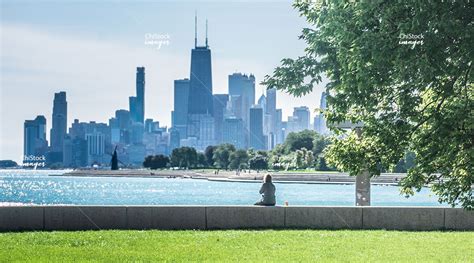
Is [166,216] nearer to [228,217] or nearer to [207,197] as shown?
[228,217]

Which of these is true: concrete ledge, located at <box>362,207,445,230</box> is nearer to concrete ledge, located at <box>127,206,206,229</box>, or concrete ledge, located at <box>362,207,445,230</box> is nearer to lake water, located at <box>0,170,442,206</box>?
concrete ledge, located at <box>127,206,206,229</box>

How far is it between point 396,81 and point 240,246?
20.5ft

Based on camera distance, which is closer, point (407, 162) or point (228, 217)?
point (228, 217)

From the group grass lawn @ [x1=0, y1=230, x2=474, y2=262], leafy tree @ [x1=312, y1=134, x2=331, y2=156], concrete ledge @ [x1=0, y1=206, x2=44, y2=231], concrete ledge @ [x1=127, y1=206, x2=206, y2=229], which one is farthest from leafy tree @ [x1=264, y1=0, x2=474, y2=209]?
leafy tree @ [x1=312, y1=134, x2=331, y2=156]

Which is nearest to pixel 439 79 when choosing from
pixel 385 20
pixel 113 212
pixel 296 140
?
pixel 385 20

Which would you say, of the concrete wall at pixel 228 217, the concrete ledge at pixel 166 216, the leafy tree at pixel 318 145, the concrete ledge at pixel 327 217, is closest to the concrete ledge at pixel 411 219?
the concrete wall at pixel 228 217

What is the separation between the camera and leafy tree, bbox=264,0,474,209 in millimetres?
12242

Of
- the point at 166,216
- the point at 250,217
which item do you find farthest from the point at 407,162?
the point at 166,216

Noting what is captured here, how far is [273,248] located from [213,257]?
2064 millimetres

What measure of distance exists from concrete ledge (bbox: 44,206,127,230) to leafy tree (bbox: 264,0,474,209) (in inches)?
334

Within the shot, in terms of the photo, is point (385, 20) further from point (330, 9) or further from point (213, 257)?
point (213, 257)

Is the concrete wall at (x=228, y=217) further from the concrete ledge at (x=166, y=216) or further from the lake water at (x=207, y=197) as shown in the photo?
the lake water at (x=207, y=197)

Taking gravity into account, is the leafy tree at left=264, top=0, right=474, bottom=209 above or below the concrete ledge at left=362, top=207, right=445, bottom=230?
above

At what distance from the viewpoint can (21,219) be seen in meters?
22.0
